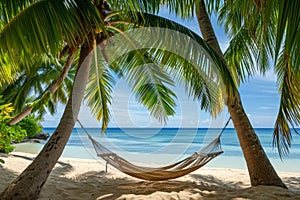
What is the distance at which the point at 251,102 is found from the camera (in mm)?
17641

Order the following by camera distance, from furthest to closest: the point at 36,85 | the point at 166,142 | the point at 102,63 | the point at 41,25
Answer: the point at 166,142 → the point at 36,85 → the point at 102,63 → the point at 41,25

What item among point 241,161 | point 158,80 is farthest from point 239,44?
point 241,161

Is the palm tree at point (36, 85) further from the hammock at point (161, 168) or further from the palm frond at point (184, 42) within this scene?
the palm frond at point (184, 42)

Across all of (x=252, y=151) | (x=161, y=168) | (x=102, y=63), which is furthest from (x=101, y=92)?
(x=252, y=151)

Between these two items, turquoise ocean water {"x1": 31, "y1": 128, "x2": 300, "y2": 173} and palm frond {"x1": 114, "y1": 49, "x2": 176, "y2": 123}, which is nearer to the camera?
palm frond {"x1": 114, "y1": 49, "x2": 176, "y2": 123}

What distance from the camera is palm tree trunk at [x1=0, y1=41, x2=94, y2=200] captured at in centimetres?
186

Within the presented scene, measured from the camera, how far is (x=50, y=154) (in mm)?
2014

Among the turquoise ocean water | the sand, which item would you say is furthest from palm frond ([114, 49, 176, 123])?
the turquoise ocean water

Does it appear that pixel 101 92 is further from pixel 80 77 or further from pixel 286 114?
pixel 286 114

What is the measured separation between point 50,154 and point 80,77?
614 millimetres

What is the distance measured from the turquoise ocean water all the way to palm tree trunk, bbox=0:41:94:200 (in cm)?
404

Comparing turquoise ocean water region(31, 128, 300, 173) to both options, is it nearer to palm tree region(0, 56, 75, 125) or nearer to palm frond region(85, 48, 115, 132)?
palm tree region(0, 56, 75, 125)

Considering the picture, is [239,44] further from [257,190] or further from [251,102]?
[251,102]

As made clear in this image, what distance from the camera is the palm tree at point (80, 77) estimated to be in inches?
63.3
